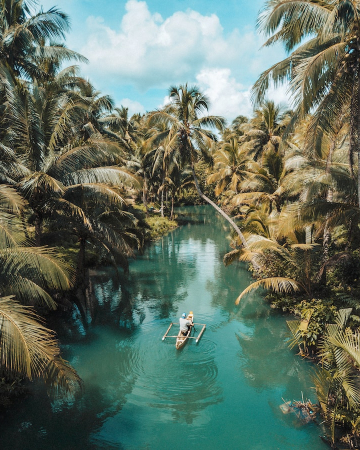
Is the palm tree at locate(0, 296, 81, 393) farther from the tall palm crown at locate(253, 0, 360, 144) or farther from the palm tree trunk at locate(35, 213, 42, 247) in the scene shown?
the tall palm crown at locate(253, 0, 360, 144)

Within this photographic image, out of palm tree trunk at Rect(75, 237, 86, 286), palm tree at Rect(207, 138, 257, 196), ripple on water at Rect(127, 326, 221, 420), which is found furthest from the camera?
palm tree at Rect(207, 138, 257, 196)

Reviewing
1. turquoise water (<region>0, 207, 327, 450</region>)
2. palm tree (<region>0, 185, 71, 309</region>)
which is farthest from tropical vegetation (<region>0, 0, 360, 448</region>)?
turquoise water (<region>0, 207, 327, 450</region>)

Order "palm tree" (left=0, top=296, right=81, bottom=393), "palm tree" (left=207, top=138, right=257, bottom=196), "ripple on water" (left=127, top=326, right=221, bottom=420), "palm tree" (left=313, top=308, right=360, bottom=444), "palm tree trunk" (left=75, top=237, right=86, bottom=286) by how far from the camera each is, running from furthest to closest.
Answer: 1. "palm tree" (left=207, top=138, right=257, bottom=196)
2. "palm tree trunk" (left=75, top=237, right=86, bottom=286)
3. "ripple on water" (left=127, top=326, right=221, bottom=420)
4. "palm tree" (left=313, top=308, right=360, bottom=444)
5. "palm tree" (left=0, top=296, right=81, bottom=393)

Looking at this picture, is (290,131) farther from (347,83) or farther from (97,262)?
(97,262)

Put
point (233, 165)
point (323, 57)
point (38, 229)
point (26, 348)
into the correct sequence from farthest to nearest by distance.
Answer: point (233, 165) → point (38, 229) → point (323, 57) → point (26, 348)

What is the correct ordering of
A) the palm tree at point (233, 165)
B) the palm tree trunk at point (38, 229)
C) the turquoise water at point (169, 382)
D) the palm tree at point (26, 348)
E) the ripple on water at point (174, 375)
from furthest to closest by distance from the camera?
the palm tree at point (233, 165) < the palm tree trunk at point (38, 229) < the ripple on water at point (174, 375) < the turquoise water at point (169, 382) < the palm tree at point (26, 348)

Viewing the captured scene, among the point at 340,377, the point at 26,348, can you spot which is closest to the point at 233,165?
the point at 340,377

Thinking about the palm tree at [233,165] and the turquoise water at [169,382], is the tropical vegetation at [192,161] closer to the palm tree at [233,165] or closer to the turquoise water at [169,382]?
the turquoise water at [169,382]

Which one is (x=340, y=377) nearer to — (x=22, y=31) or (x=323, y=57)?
(x=323, y=57)

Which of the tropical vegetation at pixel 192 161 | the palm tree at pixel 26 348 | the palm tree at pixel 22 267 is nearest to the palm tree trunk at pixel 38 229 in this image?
the tropical vegetation at pixel 192 161

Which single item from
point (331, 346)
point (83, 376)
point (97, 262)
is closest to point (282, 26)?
point (331, 346)
